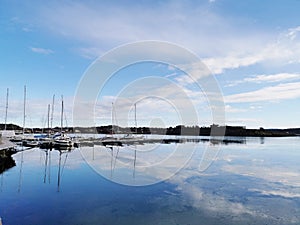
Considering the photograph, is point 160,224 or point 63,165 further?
point 63,165

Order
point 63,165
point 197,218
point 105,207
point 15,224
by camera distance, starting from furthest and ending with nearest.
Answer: point 63,165, point 105,207, point 197,218, point 15,224

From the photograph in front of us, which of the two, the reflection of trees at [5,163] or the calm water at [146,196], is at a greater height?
the reflection of trees at [5,163]

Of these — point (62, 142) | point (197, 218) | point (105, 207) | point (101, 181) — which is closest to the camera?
point (197, 218)

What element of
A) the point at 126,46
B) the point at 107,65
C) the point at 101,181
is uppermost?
the point at 126,46

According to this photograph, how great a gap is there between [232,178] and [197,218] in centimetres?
671

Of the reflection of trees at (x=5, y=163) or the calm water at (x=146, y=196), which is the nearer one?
the calm water at (x=146, y=196)

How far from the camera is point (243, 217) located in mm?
7773

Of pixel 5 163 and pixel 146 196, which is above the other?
pixel 5 163

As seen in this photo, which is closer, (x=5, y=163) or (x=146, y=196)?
(x=146, y=196)

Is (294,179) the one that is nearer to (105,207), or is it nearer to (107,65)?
(105,207)

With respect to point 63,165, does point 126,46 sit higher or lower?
higher

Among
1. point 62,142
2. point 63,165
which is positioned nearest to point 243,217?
point 63,165

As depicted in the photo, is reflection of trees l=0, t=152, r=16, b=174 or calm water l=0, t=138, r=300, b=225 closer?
calm water l=0, t=138, r=300, b=225

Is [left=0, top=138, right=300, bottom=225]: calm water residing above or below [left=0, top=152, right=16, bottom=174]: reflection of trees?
below
